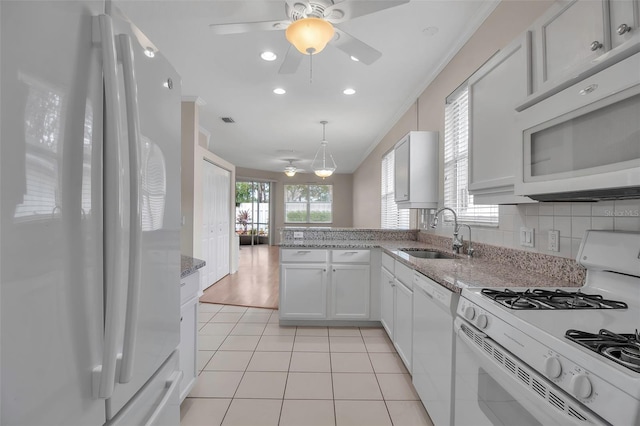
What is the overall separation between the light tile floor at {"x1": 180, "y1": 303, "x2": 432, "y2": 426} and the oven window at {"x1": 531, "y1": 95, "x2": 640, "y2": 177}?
1.58 m

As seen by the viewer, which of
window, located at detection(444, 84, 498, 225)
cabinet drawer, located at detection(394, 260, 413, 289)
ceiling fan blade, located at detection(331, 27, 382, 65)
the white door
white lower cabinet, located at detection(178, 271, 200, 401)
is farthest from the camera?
the white door

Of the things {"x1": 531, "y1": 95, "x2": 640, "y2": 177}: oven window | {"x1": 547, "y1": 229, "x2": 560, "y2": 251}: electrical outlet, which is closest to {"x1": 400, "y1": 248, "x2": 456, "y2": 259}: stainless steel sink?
{"x1": 547, "y1": 229, "x2": 560, "y2": 251}: electrical outlet

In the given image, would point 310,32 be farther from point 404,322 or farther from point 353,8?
point 404,322

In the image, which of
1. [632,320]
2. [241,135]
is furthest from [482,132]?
[241,135]

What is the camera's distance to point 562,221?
1.64 metres

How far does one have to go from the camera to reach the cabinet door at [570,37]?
1130 mm

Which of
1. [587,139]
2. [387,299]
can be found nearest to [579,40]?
[587,139]

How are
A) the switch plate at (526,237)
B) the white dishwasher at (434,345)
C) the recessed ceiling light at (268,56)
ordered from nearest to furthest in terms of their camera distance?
the white dishwasher at (434,345)
the switch plate at (526,237)
the recessed ceiling light at (268,56)

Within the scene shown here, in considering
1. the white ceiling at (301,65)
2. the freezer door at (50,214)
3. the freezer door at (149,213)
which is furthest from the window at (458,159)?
the freezer door at (50,214)

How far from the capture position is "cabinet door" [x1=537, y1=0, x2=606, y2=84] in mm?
1130

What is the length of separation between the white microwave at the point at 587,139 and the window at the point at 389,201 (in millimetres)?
3391

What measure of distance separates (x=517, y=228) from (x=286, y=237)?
2355 millimetres

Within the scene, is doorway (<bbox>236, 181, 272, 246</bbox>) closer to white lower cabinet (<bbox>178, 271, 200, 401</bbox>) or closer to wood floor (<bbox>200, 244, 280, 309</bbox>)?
wood floor (<bbox>200, 244, 280, 309</bbox>)

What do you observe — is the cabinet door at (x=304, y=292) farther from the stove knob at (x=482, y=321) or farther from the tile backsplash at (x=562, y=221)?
the stove knob at (x=482, y=321)
